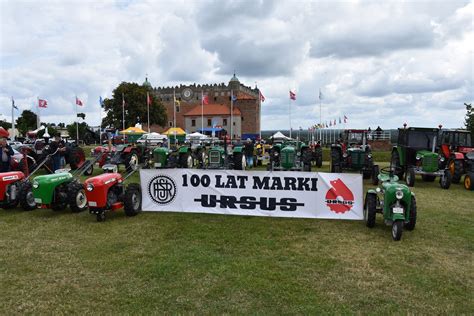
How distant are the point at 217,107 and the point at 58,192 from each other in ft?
255

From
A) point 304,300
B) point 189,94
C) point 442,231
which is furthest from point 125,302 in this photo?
point 189,94

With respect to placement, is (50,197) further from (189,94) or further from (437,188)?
(189,94)

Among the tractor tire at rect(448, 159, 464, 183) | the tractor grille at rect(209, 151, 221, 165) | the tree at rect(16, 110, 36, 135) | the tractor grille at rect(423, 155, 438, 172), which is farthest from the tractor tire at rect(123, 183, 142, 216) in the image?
the tree at rect(16, 110, 36, 135)

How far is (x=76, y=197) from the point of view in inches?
310

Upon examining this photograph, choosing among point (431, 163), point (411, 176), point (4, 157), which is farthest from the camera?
point (431, 163)

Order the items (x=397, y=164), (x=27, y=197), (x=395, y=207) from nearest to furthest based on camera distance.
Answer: (x=395, y=207), (x=27, y=197), (x=397, y=164)

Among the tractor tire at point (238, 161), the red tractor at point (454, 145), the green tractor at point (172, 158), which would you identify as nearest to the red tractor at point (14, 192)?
the green tractor at point (172, 158)

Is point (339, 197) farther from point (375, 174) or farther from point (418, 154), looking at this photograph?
point (418, 154)

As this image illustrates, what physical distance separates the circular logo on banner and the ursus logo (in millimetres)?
2963

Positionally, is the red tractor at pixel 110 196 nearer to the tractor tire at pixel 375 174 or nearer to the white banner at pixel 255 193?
the white banner at pixel 255 193

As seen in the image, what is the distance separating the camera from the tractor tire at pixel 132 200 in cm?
750

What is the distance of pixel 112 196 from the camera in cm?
755

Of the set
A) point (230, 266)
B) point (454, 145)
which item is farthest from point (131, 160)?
point (454, 145)

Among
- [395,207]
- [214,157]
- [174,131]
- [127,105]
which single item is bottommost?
[395,207]
